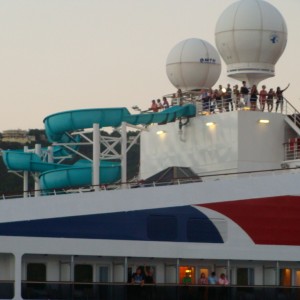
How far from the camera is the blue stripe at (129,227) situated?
145ft

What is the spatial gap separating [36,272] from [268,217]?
316 inches

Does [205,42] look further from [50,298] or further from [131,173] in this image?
[131,173]

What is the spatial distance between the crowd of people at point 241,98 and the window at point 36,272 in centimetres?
1389

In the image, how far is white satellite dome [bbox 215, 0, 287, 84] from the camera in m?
57.6

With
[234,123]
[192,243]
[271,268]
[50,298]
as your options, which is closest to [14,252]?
[50,298]

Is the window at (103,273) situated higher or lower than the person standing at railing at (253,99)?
lower

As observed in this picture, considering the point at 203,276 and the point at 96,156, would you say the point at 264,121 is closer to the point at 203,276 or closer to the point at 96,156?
the point at 96,156

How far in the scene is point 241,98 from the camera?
55875 millimetres

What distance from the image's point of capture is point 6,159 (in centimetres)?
6053

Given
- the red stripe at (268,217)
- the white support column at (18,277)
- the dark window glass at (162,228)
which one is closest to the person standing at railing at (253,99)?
the red stripe at (268,217)

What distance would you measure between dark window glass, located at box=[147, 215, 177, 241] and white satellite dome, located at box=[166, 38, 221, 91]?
635 inches

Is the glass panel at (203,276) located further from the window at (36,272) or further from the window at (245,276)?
the window at (36,272)

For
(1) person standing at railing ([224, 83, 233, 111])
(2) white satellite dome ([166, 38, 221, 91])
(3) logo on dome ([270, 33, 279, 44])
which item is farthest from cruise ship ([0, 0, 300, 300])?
(2) white satellite dome ([166, 38, 221, 91])

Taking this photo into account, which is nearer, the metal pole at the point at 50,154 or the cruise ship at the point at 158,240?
the cruise ship at the point at 158,240
